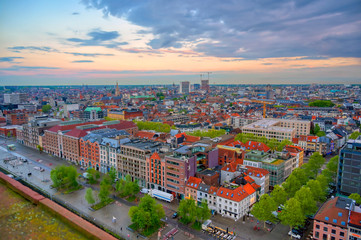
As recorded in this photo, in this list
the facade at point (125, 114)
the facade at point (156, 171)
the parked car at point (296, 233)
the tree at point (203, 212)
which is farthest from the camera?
the facade at point (125, 114)

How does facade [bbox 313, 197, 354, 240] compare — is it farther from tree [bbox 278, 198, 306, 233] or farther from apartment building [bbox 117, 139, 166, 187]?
apartment building [bbox 117, 139, 166, 187]

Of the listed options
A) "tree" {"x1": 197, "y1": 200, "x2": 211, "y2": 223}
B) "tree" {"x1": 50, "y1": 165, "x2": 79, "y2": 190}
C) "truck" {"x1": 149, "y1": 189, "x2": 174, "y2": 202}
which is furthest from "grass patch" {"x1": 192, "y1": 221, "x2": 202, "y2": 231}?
"tree" {"x1": 50, "y1": 165, "x2": 79, "y2": 190}

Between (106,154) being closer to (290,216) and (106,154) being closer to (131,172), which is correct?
(131,172)

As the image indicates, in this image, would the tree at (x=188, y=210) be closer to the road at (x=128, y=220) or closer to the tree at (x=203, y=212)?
the tree at (x=203, y=212)

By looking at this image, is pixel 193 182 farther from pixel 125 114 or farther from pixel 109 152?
pixel 125 114

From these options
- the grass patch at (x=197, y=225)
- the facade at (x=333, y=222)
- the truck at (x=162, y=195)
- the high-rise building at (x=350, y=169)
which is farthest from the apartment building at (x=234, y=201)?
the high-rise building at (x=350, y=169)

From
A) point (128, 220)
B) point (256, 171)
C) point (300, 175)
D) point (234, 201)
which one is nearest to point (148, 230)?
point (128, 220)

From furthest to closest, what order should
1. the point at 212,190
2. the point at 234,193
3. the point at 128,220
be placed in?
the point at 212,190 → the point at 234,193 → the point at 128,220
